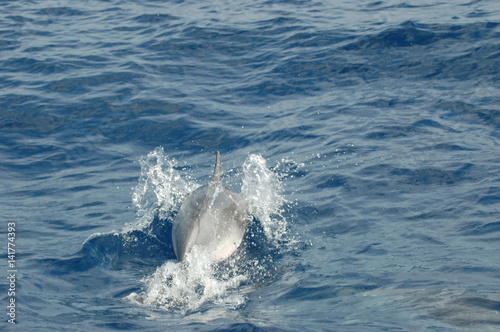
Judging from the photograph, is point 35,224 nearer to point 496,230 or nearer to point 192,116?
point 192,116

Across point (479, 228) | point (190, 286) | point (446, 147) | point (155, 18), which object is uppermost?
point (155, 18)

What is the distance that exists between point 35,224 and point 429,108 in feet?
27.4

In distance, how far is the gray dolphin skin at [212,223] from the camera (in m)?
9.52

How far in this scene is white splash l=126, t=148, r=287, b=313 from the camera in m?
8.48

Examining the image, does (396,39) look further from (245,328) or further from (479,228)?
(245,328)

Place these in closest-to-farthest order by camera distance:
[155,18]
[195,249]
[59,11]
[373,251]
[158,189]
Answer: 1. [195,249]
2. [373,251]
3. [158,189]
4. [155,18]
5. [59,11]

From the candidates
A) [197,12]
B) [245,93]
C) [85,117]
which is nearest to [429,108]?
[245,93]

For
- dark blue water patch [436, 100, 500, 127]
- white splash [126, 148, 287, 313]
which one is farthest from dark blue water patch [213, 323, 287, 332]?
dark blue water patch [436, 100, 500, 127]

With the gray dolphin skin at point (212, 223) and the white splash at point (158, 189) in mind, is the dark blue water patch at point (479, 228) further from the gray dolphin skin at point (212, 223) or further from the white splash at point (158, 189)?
the white splash at point (158, 189)

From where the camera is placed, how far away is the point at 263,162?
1283 centimetres

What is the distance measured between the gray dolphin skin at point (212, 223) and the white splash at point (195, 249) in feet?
0.55

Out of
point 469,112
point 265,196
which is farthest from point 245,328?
point 469,112

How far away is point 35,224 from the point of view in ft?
37.3

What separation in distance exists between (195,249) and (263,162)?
3788 mm
